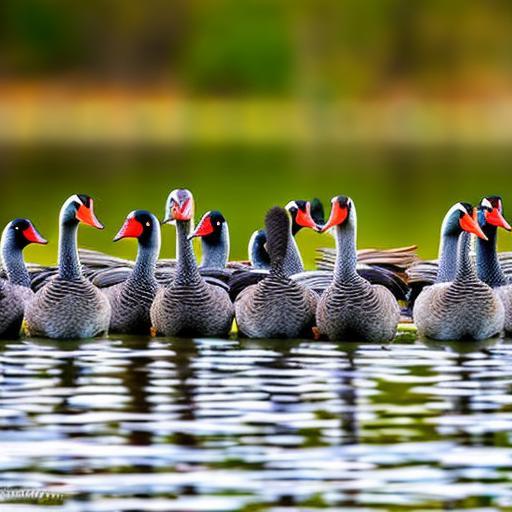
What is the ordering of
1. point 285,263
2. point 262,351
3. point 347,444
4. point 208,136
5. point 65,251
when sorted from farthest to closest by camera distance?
1. point 208,136
2. point 285,263
3. point 65,251
4. point 262,351
5. point 347,444

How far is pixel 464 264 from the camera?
41.5 feet

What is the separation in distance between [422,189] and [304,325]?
64.5ft

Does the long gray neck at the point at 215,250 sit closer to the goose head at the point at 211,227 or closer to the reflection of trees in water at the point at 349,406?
the goose head at the point at 211,227

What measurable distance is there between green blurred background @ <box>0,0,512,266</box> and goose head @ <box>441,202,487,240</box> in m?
30.8

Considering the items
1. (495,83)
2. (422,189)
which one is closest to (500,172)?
(422,189)

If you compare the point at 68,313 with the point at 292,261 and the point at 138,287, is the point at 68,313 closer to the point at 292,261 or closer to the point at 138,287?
the point at 138,287

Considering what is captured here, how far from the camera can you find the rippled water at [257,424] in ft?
28.4

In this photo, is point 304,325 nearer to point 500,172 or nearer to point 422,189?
point 422,189

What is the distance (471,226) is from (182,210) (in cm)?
162

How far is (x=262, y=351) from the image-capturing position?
39.4ft

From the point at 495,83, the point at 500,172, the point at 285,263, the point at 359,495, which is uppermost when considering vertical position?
the point at 495,83

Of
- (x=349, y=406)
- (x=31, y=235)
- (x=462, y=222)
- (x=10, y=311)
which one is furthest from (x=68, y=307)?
(x=349, y=406)

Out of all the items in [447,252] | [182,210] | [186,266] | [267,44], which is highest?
[267,44]

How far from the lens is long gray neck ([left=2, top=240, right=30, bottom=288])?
531 inches
